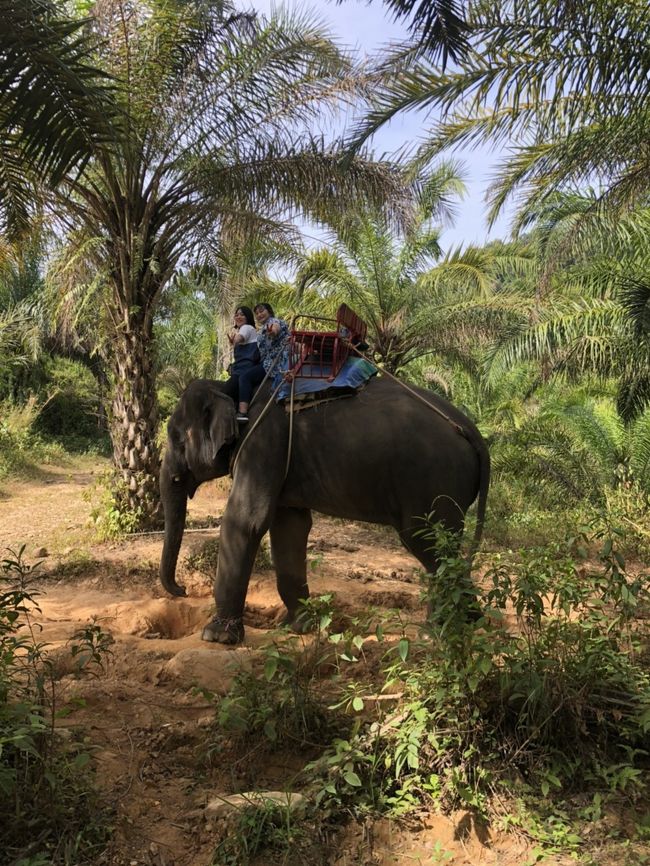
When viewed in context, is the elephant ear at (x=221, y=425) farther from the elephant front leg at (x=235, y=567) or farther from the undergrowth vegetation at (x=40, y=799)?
the undergrowth vegetation at (x=40, y=799)

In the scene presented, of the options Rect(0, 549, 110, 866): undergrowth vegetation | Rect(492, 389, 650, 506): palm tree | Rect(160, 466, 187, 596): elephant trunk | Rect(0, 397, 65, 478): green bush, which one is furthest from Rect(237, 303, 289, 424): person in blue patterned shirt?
Rect(0, 397, 65, 478): green bush

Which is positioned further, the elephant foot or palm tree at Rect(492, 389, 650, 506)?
palm tree at Rect(492, 389, 650, 506)

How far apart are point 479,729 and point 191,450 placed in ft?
10.6

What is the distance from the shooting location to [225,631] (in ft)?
16.7

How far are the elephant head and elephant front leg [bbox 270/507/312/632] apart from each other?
0.63m

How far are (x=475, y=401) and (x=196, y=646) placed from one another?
16.1 m

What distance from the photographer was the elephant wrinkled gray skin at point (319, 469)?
4.84m

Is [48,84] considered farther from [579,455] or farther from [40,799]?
[579,455]

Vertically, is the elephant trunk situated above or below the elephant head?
below

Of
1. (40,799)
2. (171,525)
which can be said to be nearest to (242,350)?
(171,525)

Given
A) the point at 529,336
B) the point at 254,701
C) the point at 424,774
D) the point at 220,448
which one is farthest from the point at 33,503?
the point at 424,774

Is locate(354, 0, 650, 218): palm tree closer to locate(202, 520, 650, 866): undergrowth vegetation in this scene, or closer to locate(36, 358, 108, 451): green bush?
locate(202, 520, 650, 866): undergrowth vegetation

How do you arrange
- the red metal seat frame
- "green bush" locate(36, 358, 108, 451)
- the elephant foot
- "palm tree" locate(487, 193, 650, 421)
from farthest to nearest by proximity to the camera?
"green bush" locate(36, 358, 108, 451), "palm tree" locate(487, 193, 650, 421), the red metal seat frame, the elephant foot

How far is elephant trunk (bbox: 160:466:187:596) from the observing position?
5656 millimetres
